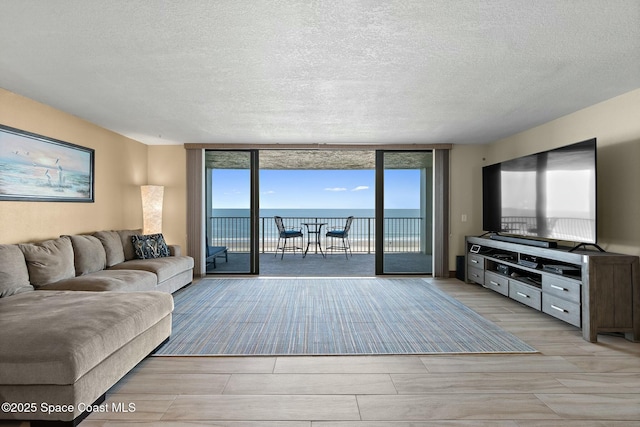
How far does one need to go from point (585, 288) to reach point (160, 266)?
173 inches

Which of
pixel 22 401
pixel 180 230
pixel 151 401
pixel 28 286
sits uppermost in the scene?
pixel 180 230

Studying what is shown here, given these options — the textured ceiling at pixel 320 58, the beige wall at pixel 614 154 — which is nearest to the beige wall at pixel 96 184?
the textured ceiling at pixel 320 58

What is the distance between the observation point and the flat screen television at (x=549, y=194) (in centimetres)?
317

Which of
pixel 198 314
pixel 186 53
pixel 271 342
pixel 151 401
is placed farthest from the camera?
pixel 198 314

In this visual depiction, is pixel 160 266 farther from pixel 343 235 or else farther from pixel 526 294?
pixel 343 235

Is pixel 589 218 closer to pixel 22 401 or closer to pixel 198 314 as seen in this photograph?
pixel 198 314

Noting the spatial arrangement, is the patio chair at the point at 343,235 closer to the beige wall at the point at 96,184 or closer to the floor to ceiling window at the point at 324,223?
the floor to ceiling window at the point at 324,223

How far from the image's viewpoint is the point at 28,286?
2.86 metres

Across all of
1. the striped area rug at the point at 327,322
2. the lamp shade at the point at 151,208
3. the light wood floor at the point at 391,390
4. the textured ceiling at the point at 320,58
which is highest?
the textured ceiling at the point at 320,58

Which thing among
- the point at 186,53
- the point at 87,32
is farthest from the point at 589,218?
the point at 87,32

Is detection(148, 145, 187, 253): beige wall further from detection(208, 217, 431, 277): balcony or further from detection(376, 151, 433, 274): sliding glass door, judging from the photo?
detection(376, 151, 433, 274): sliding glass door

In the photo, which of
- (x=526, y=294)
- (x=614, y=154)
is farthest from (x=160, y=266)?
(x=614, y=154)

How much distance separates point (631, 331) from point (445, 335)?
158 centimetres

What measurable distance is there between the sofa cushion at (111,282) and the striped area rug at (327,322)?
1.57 feet
